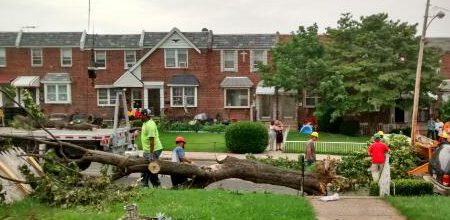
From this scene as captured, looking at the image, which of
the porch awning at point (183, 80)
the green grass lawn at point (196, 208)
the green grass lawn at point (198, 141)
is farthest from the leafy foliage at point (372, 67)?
the green grass lawn at point (196, 208)

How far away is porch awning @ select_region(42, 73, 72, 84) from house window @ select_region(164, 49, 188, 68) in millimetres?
6997

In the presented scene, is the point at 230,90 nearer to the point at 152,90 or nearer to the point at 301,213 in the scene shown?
the point at 152,90

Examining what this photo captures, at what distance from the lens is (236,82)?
1423 inches

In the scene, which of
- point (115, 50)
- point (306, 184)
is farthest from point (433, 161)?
point (115, 50)

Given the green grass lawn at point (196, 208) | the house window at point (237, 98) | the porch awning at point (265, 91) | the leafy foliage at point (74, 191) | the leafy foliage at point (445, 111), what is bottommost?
the green grass lawn at point (196, 208)

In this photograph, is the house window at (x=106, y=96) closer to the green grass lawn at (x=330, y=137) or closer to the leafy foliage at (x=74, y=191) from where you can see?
the green grass lawn at (x=330, y=137)

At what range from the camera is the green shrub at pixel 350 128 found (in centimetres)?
3141

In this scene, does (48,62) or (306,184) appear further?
(48,62)

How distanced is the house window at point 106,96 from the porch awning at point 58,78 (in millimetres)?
2224

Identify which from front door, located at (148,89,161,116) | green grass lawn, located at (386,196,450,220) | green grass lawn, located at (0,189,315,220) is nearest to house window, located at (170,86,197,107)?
front door, located at (148,89,161,116)

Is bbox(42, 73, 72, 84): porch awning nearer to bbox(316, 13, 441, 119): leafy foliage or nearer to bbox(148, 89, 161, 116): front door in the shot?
bbox(148, 89, 161, 116): front door

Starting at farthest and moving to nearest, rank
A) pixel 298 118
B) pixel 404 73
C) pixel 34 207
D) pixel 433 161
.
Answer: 1. pixel 298 118
2. pixel 404 73
3. pixel 433 161
4. pixel 34 207

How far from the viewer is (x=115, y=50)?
37.4 metres

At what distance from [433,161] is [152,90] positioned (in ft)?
84.3
